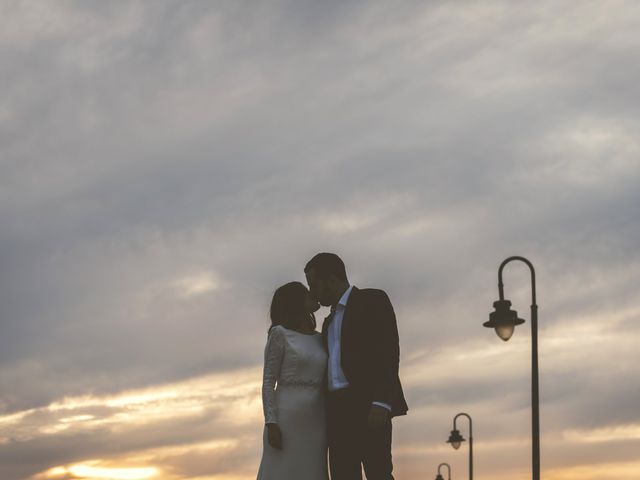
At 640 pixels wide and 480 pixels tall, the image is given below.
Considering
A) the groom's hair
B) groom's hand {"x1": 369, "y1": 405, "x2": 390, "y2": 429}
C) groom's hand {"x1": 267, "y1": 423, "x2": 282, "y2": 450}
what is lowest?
groom's hand {"x1": 267, "y1": 423, "x2": 282, "y2": 450}

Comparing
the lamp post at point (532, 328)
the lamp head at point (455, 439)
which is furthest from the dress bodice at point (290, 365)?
the lamp head at point (455, 439)

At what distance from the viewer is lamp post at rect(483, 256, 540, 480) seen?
17141 millimetres

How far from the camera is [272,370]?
8.47 meters

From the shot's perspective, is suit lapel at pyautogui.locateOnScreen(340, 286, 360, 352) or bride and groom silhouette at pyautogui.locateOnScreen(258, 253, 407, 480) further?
suit lapel at pyautogui.locateOnScreen(340, 286, 360, 352)

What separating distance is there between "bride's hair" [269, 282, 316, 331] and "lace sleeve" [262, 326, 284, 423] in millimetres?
127

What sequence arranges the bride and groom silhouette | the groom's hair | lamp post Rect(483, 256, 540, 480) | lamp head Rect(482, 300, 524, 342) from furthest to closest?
lamp head Rect(482, 300, 524, 342), lamp post Rect(483, 256, 540, 480), the groom's hair, the bride and groom silhouette

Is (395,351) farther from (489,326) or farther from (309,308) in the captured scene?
(489,326)

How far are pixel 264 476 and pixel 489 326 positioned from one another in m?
11.2

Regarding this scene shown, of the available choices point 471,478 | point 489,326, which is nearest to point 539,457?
point 489,326

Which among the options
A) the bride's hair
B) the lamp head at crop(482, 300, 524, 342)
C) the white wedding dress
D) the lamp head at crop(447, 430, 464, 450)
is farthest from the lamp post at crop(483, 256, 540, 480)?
the lamp head at crop(447, 430, 464, 450)

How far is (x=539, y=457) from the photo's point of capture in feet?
56.1

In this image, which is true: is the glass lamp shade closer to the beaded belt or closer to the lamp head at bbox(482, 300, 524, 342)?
the lamp head at bbox(482, 300, 524, 342)

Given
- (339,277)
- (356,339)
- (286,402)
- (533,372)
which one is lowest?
(286,402)

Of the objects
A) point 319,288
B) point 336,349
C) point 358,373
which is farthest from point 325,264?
point 358,373
